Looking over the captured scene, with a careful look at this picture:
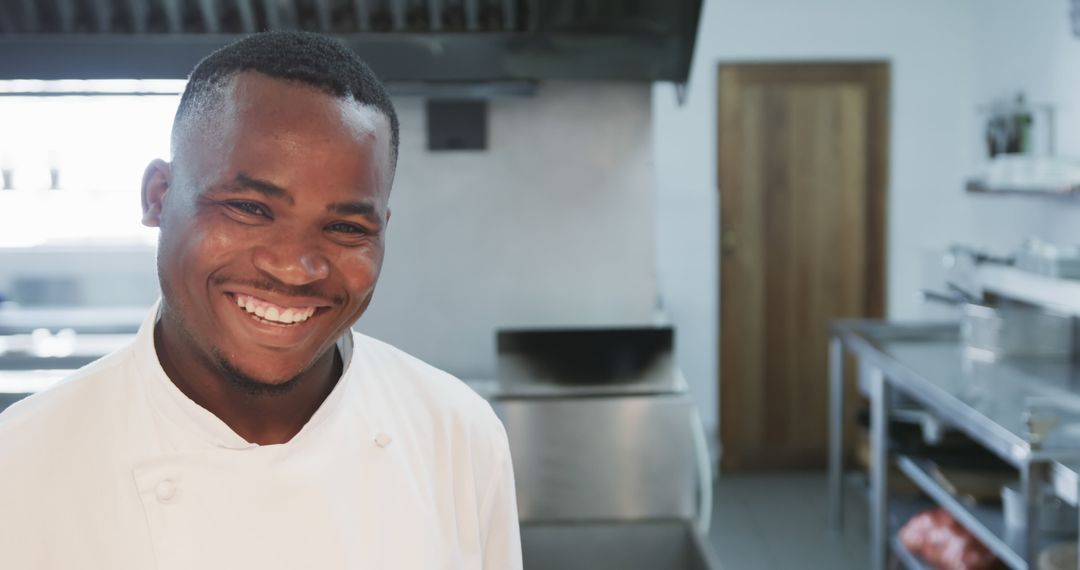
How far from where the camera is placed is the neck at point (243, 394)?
36.2 inches

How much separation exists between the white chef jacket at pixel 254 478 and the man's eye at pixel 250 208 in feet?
0.55

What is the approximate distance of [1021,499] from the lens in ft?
9.01

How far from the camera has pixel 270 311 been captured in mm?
879

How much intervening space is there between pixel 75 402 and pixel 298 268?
22cm

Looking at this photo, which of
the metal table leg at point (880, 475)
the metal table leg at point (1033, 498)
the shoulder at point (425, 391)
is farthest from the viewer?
the metal table leg at point (880, 475)

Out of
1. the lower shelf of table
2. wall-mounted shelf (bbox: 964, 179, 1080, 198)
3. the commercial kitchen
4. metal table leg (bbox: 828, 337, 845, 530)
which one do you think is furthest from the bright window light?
wall-mounted shelf (bbox: 964, 179, 1080, 198)

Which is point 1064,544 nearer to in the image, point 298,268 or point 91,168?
point 298,268

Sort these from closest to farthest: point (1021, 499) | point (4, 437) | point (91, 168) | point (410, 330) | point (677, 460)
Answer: point (4, 437) < point (677, 460) < point (410, 330) < point (1021, 499) < point (91, 168)

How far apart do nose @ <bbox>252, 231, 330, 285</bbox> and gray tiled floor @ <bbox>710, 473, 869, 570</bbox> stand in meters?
3.27

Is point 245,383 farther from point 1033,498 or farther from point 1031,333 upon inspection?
point 1031,333

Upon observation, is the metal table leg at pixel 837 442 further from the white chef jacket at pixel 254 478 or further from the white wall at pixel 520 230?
the white chef jacket at pixel 254 478

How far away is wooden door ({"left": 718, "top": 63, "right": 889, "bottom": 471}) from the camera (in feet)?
16.1

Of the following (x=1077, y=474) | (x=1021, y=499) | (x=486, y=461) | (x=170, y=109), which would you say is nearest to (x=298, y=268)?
(x=486, y=461)

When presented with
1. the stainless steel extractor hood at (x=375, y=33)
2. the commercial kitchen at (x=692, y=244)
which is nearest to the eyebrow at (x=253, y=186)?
the commercial kitchen at (x=692, y=244)
